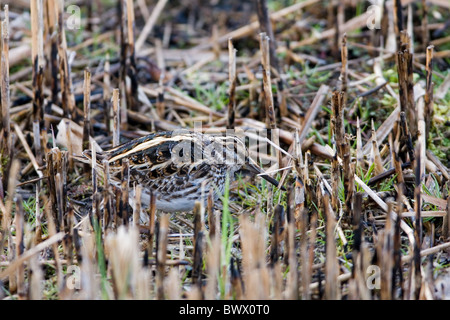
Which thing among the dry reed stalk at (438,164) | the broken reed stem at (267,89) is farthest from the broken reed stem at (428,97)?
the broken reed stem at (267,89)

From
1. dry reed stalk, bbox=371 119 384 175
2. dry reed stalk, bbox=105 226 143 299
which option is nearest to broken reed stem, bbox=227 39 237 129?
dry reed stalk, bbox=371 119 384 175

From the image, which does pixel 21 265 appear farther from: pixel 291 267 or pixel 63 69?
pixel 63 69

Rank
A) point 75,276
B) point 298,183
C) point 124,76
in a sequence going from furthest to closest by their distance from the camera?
point 124,76, point 298,183, point 75,276

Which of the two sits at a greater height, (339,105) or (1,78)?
(1,78)

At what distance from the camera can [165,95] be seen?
6.32 meters

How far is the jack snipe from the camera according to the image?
4645 millimetres

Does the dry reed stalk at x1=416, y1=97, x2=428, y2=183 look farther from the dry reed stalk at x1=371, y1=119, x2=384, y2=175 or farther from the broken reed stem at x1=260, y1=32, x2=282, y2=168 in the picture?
the broken reed stem at x1=260, y1=32, x2=282, y2=168

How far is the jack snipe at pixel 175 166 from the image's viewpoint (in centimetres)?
464

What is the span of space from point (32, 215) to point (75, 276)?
1.12 metres

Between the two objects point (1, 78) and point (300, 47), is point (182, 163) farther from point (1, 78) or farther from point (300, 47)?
point (300, 47)

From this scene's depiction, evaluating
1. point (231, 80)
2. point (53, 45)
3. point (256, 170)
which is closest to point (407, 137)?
point (256, 170)

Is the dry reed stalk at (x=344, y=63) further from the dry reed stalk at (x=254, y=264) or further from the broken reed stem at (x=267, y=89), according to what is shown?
the dry reed stalk at (x=254, y=264)

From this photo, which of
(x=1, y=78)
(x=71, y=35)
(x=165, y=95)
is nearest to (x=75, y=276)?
(x=1, y=78)

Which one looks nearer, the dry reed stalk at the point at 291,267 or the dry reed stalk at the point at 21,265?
the dry reed stalk at the point at 291,267
